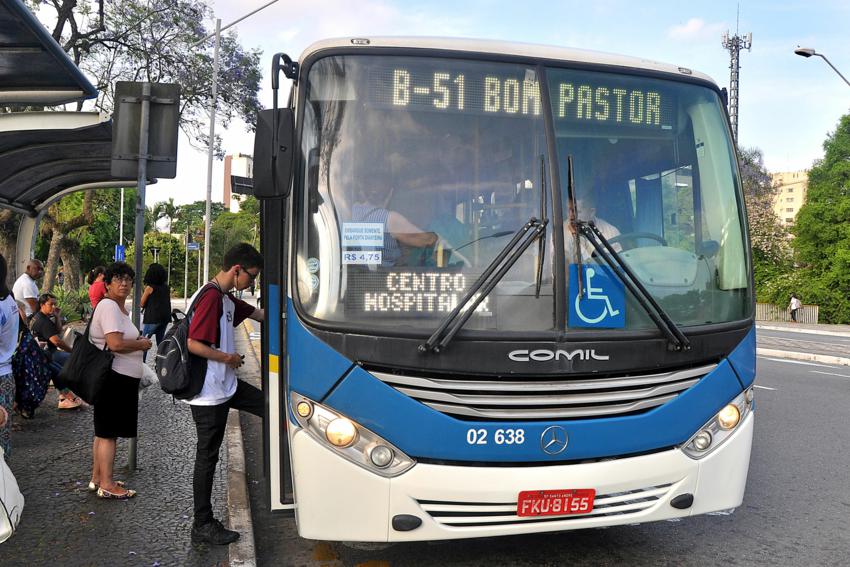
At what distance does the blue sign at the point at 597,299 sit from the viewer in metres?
3.75

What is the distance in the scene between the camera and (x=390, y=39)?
4004 mm

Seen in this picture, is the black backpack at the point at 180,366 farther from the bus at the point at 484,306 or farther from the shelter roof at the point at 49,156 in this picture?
the shelter roof at the point at 49,156

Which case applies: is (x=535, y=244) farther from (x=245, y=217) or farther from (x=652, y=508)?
(x=245, y=217)

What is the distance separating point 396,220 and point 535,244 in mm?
697

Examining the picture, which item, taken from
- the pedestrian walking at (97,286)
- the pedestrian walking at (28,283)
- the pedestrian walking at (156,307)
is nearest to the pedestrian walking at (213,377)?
the pedestrian walking at (97,286)

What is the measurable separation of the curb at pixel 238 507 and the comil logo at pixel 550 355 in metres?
1.86

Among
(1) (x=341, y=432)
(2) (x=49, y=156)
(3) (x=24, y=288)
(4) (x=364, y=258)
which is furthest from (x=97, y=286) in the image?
(1) (x=341, y=432)

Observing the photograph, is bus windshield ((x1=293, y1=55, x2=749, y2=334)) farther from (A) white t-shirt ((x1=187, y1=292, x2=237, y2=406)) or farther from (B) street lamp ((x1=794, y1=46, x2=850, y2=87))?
(B) street lamp ((x1=794, y1=46, x2=850, y2=87))

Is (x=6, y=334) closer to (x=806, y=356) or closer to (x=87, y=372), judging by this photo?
(x=87, y=372)

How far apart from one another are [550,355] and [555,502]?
704mm

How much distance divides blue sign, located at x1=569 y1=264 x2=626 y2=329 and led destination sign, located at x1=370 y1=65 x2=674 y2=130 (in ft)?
2.75

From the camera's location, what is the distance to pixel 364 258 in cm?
373

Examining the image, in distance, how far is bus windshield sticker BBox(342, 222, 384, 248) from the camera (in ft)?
12.3

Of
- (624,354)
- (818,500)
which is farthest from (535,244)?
(818,500)
